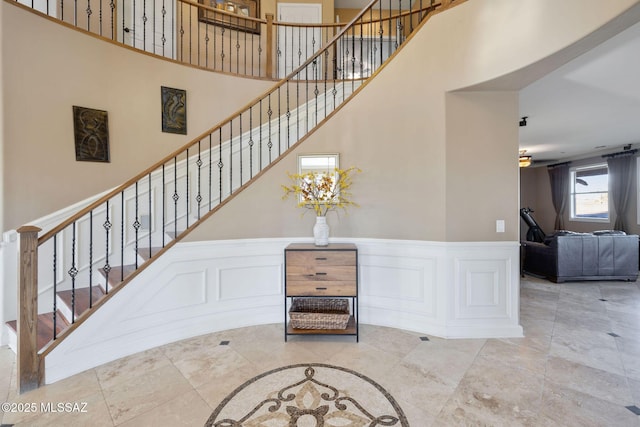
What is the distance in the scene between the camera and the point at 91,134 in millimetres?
3162

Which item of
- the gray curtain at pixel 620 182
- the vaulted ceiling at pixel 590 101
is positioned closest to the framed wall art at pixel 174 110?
the vaulted ceiling at pixel 590 101

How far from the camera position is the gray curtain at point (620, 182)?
6398 mm

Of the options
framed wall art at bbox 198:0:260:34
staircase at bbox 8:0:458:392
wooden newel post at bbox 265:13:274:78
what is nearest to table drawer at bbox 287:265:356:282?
staircase at bbox 8:0:458:392

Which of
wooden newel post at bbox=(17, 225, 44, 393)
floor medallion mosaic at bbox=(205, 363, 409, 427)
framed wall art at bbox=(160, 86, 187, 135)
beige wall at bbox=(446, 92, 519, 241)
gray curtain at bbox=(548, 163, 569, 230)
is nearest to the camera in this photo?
floor medallion mosaic at bbox=(205, 363, 409, 427)

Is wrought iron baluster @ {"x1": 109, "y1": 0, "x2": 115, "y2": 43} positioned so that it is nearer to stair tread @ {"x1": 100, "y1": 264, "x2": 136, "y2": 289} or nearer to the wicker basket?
stair tread @ {"x1": 100, "y1": 264, "x2": 136, "y2": 289}

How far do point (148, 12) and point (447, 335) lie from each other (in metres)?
5.96

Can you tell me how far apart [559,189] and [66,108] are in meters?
11.2

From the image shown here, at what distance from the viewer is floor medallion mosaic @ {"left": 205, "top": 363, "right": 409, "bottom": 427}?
5.67ft

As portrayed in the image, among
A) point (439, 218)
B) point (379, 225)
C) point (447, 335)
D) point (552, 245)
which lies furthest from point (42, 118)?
point (552, 245)

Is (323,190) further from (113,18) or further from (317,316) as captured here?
(113,18)

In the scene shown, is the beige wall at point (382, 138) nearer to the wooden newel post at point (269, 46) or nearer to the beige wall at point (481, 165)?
the beige wall at point (481, 165)

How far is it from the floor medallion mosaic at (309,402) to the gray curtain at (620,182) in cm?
825

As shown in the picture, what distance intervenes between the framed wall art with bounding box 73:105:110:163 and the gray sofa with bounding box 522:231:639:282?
708cm

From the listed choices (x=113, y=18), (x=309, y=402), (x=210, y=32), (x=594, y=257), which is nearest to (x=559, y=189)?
(x=594, y=257)
